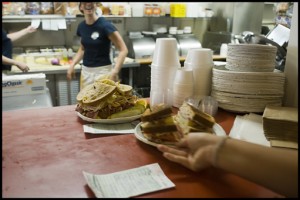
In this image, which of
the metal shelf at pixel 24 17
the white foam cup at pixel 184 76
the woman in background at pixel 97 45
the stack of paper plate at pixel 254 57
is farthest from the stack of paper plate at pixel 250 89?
the metal shelf at pixel 24 17

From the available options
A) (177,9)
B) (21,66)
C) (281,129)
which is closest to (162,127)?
(281,129)

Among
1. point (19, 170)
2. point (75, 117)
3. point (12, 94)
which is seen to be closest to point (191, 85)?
point (75, 117)

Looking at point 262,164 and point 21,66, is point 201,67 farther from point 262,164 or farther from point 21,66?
point 21,66

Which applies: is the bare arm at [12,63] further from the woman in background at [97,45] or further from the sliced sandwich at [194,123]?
the sliced sandwich at [194,123]

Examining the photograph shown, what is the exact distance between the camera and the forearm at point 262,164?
0.85 meters

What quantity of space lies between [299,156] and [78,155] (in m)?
0.78

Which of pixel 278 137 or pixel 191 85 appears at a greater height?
pixel 191 85

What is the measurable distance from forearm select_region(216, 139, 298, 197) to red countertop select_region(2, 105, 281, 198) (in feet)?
0.20

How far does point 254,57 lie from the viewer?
156 cm

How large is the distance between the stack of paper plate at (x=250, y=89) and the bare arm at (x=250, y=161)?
2.23ft

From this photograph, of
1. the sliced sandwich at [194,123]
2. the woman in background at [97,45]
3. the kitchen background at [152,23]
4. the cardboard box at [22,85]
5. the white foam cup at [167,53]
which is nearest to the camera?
the sliced sandwich at [194,123]

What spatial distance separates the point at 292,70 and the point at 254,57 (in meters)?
0.23

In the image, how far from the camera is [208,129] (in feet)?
3.97

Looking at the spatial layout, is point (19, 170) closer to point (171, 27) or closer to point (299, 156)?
point (299, 156)
